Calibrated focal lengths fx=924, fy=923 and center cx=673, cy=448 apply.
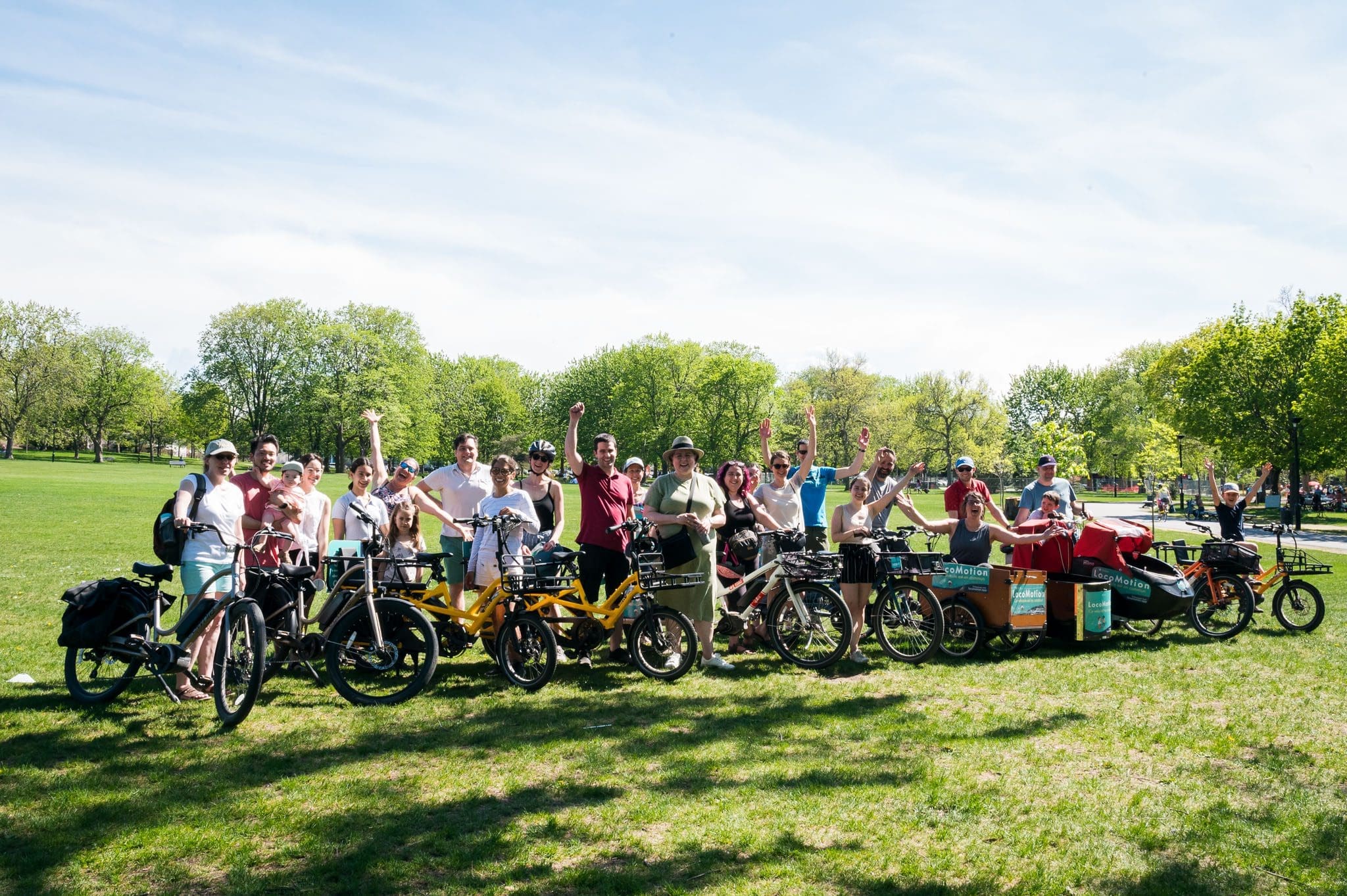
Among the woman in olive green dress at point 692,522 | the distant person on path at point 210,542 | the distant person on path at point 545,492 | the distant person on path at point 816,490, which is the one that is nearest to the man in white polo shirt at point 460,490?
the distant person on path at point 545,492

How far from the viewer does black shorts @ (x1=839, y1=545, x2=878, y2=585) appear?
8406mm

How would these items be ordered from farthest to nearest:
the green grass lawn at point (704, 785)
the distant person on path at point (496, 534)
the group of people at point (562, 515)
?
the distant person on path at point (496, 534)
the group of people at point (562, 515)
the green grass lawn at point (704, 785)

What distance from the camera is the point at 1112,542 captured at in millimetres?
9336

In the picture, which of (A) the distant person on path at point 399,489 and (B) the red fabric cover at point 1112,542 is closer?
(A) the distant person on path at point 399,489

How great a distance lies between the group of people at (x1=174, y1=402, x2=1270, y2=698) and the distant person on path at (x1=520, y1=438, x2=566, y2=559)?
0.05 feet

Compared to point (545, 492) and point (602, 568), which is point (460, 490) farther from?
point (602, 568)

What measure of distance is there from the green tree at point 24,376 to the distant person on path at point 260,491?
71440 mm

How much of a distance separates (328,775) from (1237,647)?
843 cm

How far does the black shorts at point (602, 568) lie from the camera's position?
27.1ft

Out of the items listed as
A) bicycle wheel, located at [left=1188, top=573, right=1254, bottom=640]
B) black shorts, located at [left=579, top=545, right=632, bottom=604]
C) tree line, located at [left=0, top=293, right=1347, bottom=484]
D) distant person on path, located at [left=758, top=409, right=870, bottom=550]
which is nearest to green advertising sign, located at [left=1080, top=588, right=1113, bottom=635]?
bicycle wheel, located at [left=1188, top=573, right=1254, bottom=640]

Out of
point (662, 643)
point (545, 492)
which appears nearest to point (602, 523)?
point (545, 492)

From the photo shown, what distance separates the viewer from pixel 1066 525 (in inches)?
368

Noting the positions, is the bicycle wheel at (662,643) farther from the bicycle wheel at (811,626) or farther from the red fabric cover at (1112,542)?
the red fabric cover at (1112,542)

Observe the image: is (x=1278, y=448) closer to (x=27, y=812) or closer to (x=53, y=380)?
(x=27, y=812)
